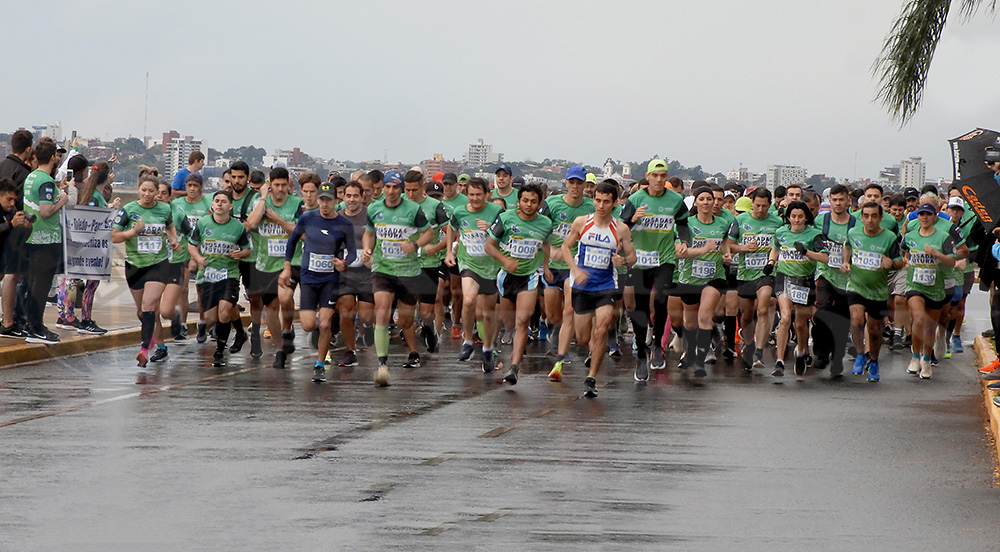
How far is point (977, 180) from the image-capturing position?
1185 cm

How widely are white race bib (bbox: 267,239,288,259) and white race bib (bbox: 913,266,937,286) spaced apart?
266 inches

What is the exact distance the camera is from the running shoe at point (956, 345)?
63.1ft

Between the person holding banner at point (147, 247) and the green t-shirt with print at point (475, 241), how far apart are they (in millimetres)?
3028

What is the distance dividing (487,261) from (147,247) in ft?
11.6

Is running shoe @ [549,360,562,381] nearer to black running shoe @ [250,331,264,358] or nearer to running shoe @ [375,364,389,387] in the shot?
running shoe @ [375,364,389,387]

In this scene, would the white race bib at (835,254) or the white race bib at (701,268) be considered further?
the white race bib at (701,268)

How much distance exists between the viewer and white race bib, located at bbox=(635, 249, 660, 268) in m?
15.4

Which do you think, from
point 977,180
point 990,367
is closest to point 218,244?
point 977,180

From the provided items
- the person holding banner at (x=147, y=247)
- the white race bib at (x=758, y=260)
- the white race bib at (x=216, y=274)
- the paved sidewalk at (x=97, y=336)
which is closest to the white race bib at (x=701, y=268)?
the white race bib at (x=758, y=260)

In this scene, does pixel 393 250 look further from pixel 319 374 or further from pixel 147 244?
pixel 147 244

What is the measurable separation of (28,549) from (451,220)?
32.2 feet

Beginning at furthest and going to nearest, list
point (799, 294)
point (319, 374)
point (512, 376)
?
point (799, 294) < point (319, 374) < point (512, 376)

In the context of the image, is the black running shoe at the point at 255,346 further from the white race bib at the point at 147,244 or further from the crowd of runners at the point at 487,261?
the white race bib at the point at 147,244

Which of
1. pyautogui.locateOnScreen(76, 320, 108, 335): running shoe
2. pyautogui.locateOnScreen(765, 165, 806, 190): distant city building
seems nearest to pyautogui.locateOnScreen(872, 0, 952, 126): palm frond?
pyautogui.locateOnScreen(76, 320, 108, 335): running shoe
